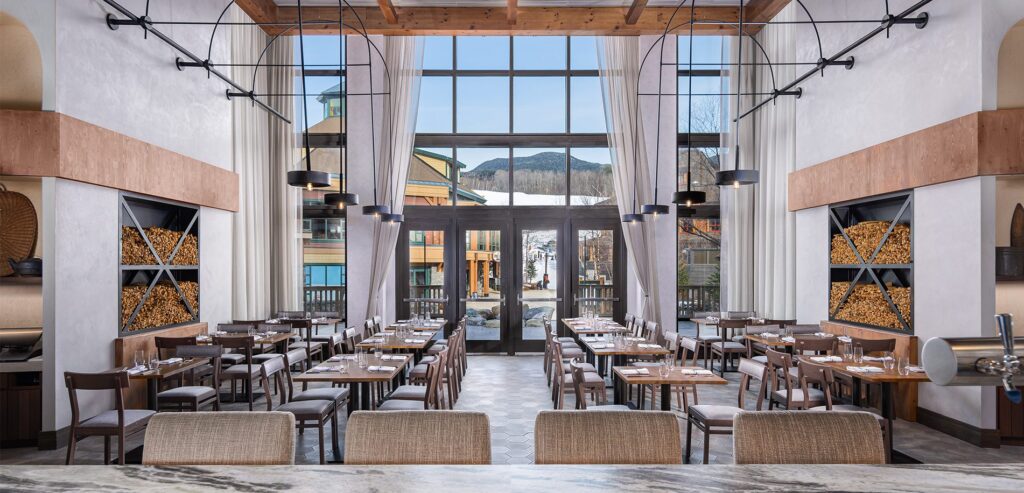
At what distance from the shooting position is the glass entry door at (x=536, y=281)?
1065 cm

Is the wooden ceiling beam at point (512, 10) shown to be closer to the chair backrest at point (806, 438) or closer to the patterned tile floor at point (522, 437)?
the patterned tile floor at point (522, 437)

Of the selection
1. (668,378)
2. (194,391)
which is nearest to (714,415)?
(668,378)

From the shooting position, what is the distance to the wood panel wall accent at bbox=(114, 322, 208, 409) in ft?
19.5

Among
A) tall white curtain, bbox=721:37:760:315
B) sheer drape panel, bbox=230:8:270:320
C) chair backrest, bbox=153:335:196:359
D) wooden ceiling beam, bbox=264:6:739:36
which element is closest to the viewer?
chair backrest, bbox=153:335:196:359

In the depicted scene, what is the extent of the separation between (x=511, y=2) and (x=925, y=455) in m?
7.10

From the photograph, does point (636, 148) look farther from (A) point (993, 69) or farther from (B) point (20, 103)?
(B) point (20, 103)

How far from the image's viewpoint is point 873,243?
6.84m

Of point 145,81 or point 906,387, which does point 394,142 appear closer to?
point 145,81

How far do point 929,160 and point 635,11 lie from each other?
460 cm

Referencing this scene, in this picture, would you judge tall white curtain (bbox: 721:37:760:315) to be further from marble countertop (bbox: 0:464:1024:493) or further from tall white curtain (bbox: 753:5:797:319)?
marble countertop (bbox: 0:464:1024:493)

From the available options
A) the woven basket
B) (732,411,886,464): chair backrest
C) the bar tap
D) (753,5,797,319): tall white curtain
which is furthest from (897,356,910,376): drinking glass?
the woven basket

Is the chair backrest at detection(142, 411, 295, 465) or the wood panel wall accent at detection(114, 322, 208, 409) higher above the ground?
the chair backrest at detection(142, 411, 295, 465)

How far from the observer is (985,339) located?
903 millimetres

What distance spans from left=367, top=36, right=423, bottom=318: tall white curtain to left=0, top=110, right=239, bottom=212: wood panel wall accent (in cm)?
325
